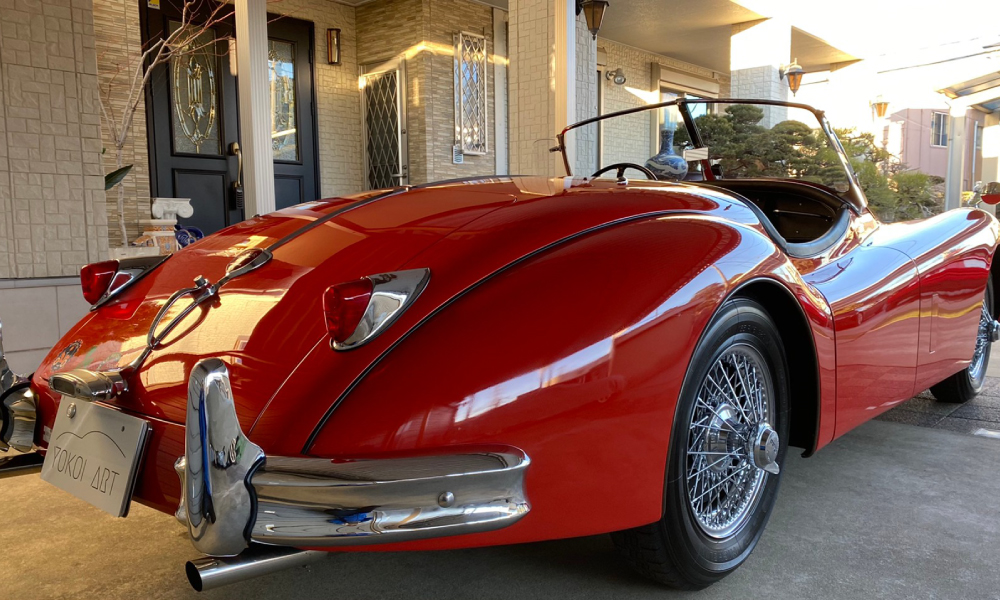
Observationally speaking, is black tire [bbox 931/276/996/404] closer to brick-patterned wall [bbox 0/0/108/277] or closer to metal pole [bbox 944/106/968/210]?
metal pole [bbox 944/106/968/210]

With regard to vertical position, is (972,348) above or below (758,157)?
below

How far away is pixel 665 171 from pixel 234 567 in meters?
2.15

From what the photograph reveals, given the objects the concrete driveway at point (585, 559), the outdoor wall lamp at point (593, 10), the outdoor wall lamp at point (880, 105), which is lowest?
the concrete driveway at point (585, 559)

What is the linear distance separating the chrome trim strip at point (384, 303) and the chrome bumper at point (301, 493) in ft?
0.70

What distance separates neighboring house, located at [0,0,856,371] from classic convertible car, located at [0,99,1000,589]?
1560mm

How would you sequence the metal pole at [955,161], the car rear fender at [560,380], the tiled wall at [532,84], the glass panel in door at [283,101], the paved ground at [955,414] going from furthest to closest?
the glass panel in door at [283,101]
the tiled wall at [532,84]
the metal pole at [955,161]
the paved ground at [955,414]
the car rear fender at [560,380]

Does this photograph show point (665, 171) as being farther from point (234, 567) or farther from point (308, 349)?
point (234, 567)

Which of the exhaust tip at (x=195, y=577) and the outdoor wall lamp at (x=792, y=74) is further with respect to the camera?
the outdoor wall lamp at (x=792, y=74)

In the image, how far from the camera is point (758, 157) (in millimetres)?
2699

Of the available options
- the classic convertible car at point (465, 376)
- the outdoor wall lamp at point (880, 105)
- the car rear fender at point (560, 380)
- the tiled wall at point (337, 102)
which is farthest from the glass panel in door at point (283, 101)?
the outdoor wall lamp at point (880, 105)


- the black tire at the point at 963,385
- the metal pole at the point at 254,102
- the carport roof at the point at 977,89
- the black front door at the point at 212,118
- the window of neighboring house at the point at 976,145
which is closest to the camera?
the black tire at the point at 963,385

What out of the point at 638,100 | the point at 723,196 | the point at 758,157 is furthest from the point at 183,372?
the point at 638,100

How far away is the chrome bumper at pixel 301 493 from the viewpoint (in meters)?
1.02

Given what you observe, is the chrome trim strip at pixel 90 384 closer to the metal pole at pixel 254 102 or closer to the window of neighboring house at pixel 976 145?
the metal pole at pixel 254 102
